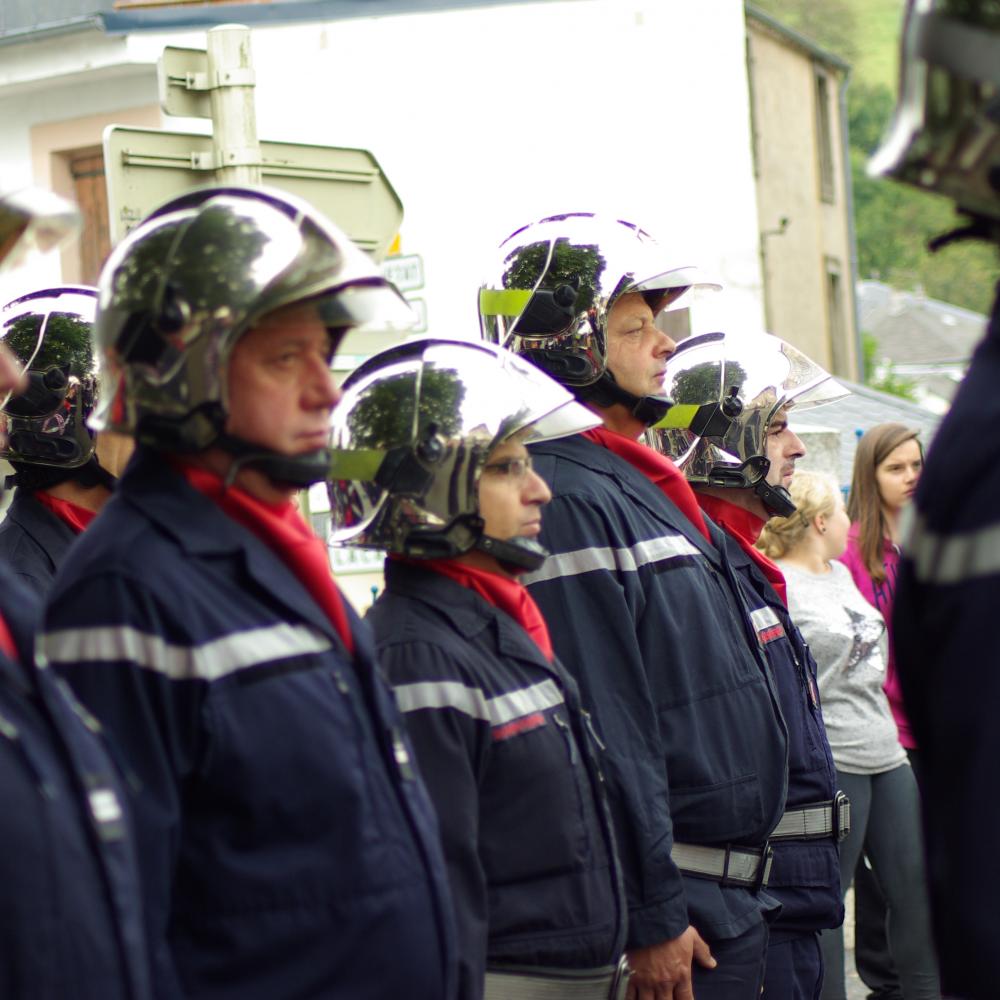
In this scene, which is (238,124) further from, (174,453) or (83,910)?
(83,910)

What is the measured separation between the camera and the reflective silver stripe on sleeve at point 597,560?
4613mm

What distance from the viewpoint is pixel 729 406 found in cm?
601

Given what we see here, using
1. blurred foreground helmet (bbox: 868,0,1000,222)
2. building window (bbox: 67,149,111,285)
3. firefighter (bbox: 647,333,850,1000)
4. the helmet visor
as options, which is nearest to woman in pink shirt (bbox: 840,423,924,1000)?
firefighter (bbox: 647,333,850,1000)

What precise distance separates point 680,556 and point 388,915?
204 cm

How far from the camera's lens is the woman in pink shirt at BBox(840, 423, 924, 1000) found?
7949 mm

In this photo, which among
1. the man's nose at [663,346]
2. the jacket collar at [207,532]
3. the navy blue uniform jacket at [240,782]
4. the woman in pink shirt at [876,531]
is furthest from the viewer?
the woman in pink shirt at [876,531]

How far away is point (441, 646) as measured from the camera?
3758 mm

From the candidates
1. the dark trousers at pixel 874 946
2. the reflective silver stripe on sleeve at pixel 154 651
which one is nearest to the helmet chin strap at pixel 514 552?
the reflective silver stripe on sleeve at pixel 154 651

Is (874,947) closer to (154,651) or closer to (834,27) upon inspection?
(154,651)

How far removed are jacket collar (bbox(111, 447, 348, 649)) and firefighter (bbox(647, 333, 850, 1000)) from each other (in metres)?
2.36

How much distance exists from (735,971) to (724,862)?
29 centimetres

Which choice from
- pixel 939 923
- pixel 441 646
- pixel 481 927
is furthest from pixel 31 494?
pixel 939 923

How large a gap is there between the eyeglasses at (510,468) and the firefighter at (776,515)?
1.40 meters

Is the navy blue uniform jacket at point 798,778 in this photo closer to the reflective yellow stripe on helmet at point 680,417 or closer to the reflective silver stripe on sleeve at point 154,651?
the reflective yellow stripe on helmet at point 680,417
